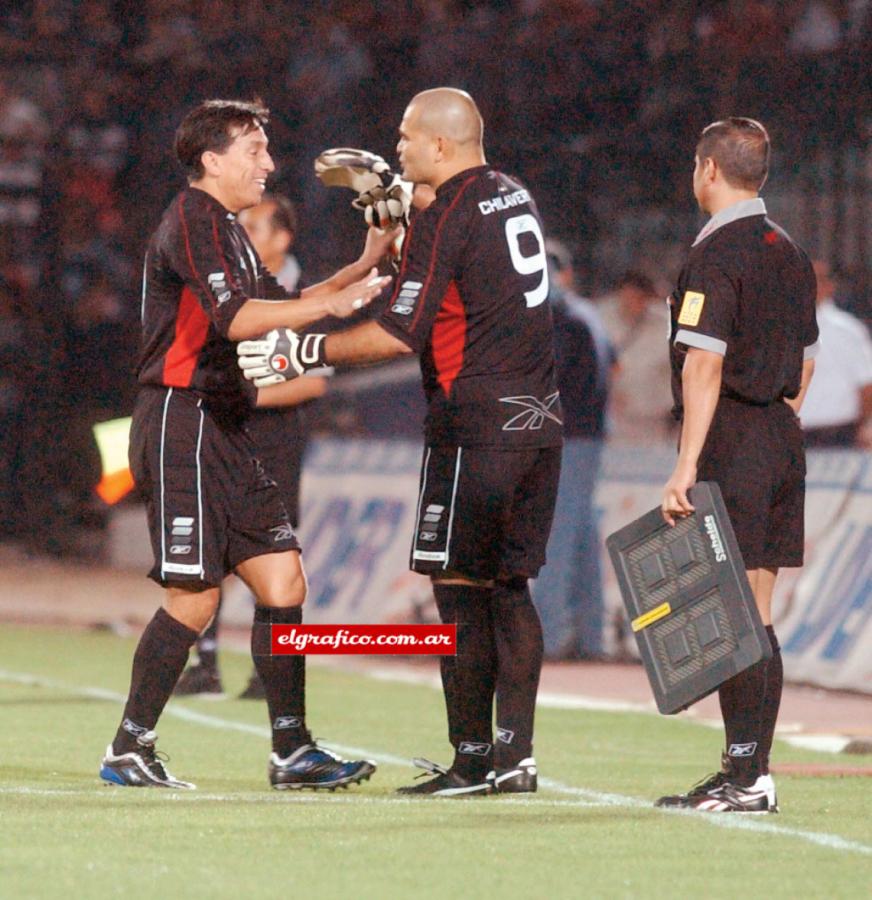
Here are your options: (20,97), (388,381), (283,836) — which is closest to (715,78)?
(388,381)

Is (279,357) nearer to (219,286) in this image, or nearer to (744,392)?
(219,286)

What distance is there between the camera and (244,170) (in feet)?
21.3

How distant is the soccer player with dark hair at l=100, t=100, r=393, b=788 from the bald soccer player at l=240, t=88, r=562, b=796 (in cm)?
39

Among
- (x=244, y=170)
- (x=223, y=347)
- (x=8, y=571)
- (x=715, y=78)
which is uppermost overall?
(x=715, y=78)

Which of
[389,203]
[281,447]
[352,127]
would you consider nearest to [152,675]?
[389,203]

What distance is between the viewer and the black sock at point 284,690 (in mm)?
6457

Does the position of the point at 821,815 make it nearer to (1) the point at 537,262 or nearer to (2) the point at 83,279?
(1) the point at 537,262

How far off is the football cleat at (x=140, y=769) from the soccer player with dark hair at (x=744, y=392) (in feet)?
5.16

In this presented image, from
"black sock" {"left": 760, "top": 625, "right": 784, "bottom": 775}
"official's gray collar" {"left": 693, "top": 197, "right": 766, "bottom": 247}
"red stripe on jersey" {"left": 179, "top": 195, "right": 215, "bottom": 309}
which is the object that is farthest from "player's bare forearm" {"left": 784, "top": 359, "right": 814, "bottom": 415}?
"red stripe on jersey" {"left": 179, "top": 195, "right": 215, "bottom": 309}

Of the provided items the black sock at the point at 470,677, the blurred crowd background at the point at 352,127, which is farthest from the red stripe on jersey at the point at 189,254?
the blurred crowd background at the point at 352,127

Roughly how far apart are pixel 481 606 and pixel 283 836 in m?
1.25

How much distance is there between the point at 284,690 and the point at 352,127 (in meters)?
10.4

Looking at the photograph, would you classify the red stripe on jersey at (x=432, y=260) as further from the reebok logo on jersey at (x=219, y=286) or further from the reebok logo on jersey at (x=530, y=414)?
the reebok logo on jersey at (x=219, y=286)

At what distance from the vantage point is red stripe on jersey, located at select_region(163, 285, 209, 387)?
6.39m
